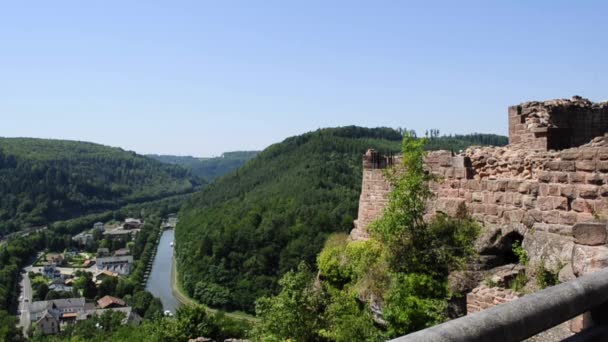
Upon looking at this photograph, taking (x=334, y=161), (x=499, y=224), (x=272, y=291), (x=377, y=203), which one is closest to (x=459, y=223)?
(x=499, y=224)

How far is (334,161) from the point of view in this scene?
130875mm

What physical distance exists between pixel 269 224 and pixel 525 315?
345 ft

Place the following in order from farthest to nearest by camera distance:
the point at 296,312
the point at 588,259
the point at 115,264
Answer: the point at 115,264, the point at 296,312, the point at 588,259

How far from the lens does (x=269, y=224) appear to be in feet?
351

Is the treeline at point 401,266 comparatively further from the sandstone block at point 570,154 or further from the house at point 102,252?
the house at point 102,252

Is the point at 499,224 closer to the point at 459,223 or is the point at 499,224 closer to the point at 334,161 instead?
the point at 459,223

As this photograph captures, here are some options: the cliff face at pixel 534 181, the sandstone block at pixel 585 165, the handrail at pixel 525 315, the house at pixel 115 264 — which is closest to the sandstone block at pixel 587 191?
the cliff face at pixel 534 181

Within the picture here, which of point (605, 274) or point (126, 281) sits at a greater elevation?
point (605, 274)

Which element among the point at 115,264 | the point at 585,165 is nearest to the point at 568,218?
the point at 585,165

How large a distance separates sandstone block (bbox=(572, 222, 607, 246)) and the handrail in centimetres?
279

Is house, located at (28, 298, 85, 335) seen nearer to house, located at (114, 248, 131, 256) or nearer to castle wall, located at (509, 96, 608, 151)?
house, located at (114, 248, 131, 256)

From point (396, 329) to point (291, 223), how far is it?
9450cm

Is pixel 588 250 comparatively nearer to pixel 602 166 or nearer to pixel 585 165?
pixel 602 166

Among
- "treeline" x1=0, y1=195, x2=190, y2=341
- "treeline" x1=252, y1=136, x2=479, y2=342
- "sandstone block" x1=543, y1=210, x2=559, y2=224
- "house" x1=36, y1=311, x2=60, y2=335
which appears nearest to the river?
"treeline" x1=0, y1=195, x2=190, y2=341
